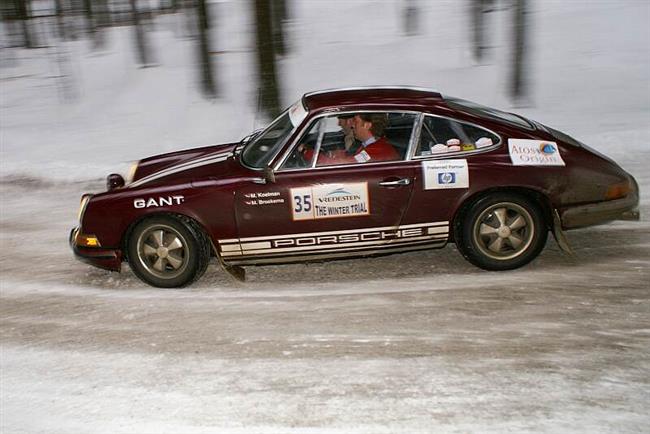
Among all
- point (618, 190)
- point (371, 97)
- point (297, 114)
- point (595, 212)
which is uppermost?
point (371, 97)

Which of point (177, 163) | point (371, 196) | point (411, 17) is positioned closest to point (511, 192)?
point (371, 196)

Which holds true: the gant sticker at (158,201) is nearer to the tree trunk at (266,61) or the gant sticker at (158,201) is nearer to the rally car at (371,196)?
the rally car at (371,196)

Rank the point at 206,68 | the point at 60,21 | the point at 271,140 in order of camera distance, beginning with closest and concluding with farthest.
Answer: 1. the point at 271,140
2. the point at 206,68
3. the point at 60,21

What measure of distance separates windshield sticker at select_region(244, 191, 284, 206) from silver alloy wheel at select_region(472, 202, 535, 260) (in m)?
1.55

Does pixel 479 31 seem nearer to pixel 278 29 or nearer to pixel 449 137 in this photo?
pixel 278 29

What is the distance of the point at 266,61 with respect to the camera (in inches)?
381

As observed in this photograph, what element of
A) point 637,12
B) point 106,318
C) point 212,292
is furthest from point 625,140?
point 637,12

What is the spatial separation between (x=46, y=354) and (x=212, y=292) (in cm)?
133

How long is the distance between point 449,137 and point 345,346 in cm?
186

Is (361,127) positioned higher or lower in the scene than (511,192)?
higher

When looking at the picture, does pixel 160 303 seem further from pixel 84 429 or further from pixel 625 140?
pixel 625 140

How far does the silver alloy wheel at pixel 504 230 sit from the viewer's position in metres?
5.34

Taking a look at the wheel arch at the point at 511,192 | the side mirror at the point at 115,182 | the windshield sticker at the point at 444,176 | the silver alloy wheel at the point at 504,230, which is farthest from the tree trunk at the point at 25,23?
the silver alloy wheel at the point at 504,230

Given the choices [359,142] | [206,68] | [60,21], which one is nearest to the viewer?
[359,142]
